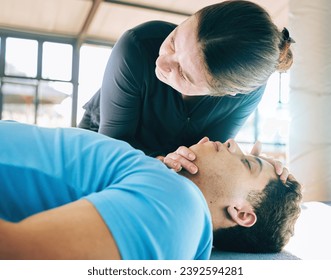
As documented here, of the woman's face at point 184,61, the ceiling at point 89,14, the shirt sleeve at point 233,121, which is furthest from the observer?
→ the ceiling at point 89,14

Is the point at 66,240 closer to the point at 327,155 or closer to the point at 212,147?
the point at 212,147

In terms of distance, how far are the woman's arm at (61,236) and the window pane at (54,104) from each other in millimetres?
3553

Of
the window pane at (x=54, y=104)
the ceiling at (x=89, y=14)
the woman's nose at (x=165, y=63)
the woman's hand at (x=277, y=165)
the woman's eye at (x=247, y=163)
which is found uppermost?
the woman's nose at (x=165, y=63)

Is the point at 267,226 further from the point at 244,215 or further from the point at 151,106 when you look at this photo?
the point at 151,106

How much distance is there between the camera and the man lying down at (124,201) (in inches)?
16.3

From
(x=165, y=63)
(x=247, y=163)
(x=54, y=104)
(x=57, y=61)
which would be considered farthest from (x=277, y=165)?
(x=57, y=61)

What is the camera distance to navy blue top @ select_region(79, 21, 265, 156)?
956 mm

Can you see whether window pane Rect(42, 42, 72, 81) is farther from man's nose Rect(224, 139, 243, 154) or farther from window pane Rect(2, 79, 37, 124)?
man's nose Rect(224, 139, 243, 154)

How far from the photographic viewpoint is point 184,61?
0.79 meters

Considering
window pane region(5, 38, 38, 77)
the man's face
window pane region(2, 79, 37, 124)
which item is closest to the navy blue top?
the man's face

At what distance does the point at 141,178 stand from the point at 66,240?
5.6 inches

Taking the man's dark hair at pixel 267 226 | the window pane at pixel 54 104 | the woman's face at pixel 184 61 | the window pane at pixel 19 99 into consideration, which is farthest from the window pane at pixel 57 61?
the man's dark hair at pixel 267 226

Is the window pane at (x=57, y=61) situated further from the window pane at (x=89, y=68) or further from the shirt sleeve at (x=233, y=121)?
the shirt sleeve at (x=233, y=121)
